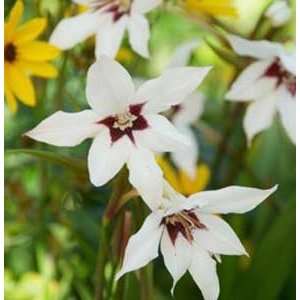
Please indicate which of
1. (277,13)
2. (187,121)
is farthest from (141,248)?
(187,121)

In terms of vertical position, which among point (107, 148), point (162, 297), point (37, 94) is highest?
point (107, 148)

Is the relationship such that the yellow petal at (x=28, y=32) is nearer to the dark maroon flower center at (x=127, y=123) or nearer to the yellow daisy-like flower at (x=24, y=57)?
the yellow daisy-like flower at (x=24, y=57)

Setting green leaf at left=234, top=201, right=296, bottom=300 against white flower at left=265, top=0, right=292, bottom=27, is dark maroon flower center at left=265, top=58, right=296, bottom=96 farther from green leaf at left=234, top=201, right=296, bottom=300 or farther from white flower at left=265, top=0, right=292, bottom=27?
green leaf at left=234, top=201, right=296, bottom=300

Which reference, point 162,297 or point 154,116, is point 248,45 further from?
point 162,297

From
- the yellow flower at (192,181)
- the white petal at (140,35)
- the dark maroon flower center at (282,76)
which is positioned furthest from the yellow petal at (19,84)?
the yellow flower at (192,181)

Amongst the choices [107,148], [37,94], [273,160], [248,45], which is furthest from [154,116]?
[273,160]
